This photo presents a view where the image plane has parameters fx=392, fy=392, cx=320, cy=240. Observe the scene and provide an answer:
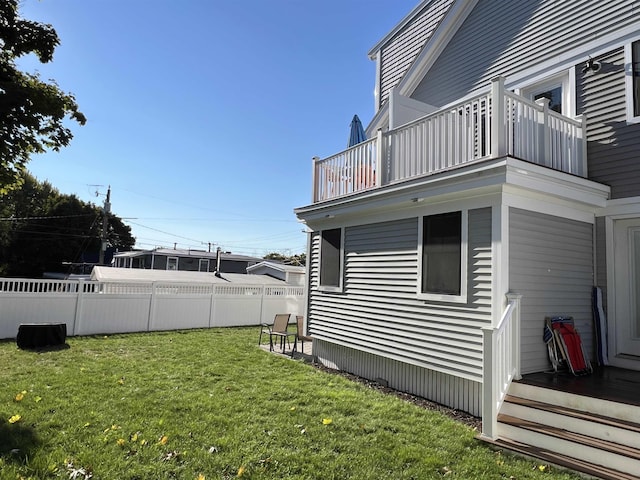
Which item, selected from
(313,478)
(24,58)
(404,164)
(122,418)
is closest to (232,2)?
(24,58)

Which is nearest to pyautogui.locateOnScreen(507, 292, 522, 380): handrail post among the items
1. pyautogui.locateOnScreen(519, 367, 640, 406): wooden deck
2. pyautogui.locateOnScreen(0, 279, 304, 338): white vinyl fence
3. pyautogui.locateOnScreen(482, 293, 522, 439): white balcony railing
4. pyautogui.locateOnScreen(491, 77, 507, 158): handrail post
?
pyautogui.locateOnScreen(482, 293, 522, 439): white balcony railing

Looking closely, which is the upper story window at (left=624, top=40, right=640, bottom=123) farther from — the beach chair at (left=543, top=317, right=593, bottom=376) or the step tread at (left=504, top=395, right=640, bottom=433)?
the step tread at (left=504, top=395, right=640, bottom=433)

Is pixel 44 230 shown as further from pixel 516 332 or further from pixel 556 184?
pixel 556 184

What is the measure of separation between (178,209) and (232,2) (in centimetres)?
5418

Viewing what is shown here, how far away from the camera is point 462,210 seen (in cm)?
563

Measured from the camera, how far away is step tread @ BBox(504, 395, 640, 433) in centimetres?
377

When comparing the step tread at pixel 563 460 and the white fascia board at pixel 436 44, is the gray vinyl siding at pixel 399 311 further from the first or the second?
the white fascia board at pixel 436 44

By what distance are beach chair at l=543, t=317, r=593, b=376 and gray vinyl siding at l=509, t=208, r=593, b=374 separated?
91mm

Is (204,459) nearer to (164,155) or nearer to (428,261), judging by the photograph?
(428,261)

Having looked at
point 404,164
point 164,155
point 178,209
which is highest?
point 178,209

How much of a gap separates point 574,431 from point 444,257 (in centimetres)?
260

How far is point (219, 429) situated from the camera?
436cm

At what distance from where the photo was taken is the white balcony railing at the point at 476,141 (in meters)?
5.14

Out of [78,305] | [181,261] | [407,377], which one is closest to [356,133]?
[407,377]
